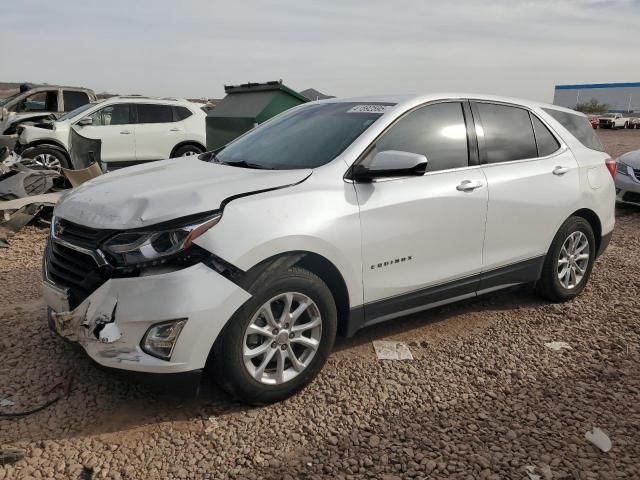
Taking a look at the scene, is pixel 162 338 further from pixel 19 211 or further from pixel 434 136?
pixel 19 211

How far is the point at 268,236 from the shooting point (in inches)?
112

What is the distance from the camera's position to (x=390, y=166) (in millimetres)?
3199

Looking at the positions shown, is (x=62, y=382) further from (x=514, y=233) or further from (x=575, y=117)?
(x=575, y=117)

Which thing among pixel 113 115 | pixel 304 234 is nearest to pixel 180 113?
pixel 113 115

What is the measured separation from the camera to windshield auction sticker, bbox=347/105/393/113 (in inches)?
143

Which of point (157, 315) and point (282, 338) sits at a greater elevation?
point (157, 315)

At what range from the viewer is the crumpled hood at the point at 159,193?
2.78m

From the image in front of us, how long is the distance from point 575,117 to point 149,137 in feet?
28.4

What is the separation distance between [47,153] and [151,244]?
8.75 metres

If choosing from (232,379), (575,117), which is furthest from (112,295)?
(575,117)

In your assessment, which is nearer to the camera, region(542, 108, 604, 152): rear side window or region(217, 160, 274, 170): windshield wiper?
region(217, 160, 274, 170): windshield wiper

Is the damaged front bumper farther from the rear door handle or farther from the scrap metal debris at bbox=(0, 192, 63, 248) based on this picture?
the scrap metal debris at bbox=(0, 192, 63, 248)

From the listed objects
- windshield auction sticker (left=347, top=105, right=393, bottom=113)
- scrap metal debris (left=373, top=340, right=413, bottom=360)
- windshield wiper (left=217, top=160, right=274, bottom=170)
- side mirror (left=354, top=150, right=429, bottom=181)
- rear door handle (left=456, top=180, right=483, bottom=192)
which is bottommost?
scrap metal debris (left=373, top=340, right=413, bottom=360)

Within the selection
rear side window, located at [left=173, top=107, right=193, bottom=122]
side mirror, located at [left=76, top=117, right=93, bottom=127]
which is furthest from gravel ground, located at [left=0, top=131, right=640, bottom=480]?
rear side window, located at [left=173, top=107, right=193, bottom=122]
